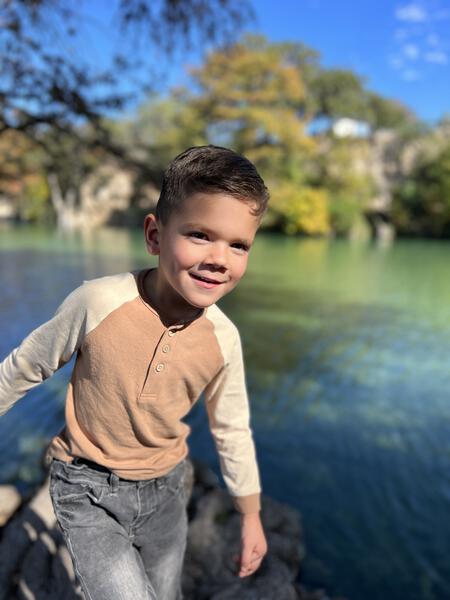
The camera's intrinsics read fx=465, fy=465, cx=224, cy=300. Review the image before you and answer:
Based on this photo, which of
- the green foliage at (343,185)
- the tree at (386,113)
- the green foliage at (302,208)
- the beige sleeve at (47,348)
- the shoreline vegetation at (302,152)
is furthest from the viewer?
the tree at (386,113)

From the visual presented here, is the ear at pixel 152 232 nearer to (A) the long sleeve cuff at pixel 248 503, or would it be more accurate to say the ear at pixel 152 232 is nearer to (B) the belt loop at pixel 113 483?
(B) the belt loop at pixel 113 483

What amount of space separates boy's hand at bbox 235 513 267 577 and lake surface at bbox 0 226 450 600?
5.05ft

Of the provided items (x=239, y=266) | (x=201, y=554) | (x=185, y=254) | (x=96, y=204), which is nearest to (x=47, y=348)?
(x=185, y=254)

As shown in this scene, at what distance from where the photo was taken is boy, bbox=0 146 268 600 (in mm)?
1154

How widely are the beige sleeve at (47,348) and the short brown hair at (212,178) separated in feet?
1.11

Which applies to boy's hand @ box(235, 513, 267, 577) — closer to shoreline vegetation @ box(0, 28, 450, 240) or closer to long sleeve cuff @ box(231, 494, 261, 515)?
long sleeve cuff @ box(231, 494, 261, 515)

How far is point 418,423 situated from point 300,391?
1.27 metres

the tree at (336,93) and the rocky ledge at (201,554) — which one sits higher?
the tree at (336,93)

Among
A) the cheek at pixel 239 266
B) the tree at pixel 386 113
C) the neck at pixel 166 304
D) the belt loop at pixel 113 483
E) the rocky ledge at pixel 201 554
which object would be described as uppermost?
the tree at pixel 386 113

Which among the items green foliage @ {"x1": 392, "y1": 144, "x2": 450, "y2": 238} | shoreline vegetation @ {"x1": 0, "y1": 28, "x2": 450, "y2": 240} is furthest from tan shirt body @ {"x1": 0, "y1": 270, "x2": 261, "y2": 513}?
green foliage @ {"x1": 392, "y1": 144, "x2": 450, "y2": 238}

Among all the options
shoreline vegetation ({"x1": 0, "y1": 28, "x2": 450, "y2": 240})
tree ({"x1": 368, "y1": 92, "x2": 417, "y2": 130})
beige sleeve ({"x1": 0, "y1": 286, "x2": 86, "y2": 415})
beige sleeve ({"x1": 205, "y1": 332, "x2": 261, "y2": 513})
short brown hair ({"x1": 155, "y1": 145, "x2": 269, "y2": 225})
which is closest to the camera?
short brown hair ({"x1": 155, "y1": 145, "x2": 269, "y2": 225})

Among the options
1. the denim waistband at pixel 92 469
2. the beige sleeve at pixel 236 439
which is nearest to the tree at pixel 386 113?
the beige sleeve at pixel 236 439

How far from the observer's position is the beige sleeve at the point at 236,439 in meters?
1.48

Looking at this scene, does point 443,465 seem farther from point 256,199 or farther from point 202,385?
point 256,199
